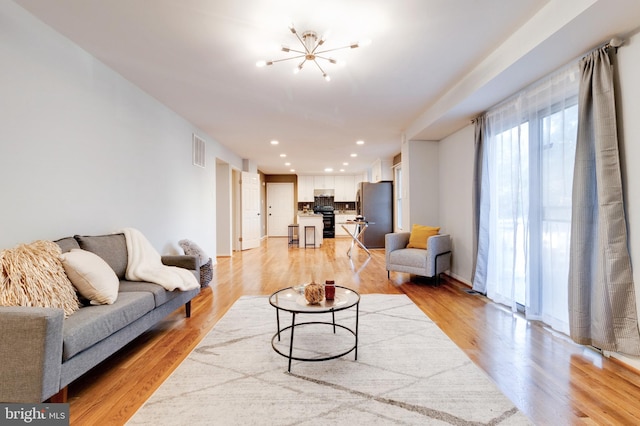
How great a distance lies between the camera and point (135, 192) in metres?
3.41

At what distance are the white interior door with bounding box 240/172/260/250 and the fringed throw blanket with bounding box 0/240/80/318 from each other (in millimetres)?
5840

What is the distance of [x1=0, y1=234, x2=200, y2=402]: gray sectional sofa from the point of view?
139 centimetres

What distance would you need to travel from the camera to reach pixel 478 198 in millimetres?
3895

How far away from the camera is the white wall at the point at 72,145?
204 centimetres

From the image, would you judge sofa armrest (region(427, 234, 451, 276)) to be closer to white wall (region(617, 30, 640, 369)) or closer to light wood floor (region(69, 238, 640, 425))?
light wood floor (region(69, 238, 640, 425))

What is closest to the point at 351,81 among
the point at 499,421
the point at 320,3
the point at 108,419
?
the point at 320,3

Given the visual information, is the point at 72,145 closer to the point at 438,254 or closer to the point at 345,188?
the point at 438,254

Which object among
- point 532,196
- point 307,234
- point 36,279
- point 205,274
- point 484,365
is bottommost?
point 484,365

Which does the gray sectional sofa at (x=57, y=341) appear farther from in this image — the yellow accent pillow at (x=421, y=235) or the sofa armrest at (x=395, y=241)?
the yellow accent pillow at (x=421, y=235)

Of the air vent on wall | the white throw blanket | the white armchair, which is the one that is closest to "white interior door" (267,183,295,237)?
the air vent on wall

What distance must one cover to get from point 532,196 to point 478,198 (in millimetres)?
1038

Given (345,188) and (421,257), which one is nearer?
(421,257)

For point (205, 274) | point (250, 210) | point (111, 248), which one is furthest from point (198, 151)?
point (250, 210)

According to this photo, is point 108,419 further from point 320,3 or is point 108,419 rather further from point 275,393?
point 320,3
